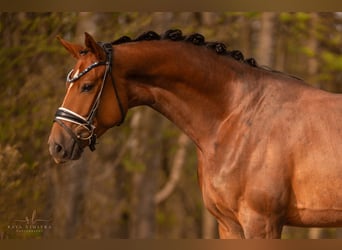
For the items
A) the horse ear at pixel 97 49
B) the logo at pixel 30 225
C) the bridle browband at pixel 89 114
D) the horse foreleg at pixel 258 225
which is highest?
the horse ear at pixel 97 49

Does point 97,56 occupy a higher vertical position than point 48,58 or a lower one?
lower

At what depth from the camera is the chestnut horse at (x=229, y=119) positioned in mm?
4512

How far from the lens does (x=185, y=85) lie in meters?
4.84

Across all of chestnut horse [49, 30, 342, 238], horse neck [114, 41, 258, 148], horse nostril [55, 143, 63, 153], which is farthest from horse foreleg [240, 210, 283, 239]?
horse nostril [55, 143, 63, 153]

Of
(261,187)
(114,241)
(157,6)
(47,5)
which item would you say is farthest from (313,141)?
(47,5)

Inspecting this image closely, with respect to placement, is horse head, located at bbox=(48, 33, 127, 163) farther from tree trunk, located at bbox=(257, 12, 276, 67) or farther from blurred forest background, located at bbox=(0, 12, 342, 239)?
tree trunk, located at bbox=(257, 12, 276, 67)

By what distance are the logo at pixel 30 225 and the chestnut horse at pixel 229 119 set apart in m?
2.66

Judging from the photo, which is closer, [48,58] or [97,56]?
[97,56]

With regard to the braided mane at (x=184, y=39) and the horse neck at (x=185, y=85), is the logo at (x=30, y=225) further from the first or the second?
the braided mane at (x=184, y=39)

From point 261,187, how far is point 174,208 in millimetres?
16534

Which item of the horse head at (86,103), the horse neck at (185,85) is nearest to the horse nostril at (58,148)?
the horse head at (86,103)

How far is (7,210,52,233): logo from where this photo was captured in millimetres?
6965

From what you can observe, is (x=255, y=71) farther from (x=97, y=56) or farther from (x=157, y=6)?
(x=157, y=6)

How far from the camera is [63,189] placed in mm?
10109
